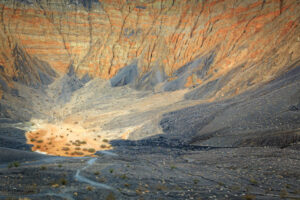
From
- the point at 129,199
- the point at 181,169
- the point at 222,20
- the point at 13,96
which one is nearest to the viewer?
the point at 129,199

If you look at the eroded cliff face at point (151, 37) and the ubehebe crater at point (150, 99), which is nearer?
the ubehebe crater at point (150, 99)

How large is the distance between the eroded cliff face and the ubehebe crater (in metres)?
0.22

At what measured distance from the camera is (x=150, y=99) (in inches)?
1312

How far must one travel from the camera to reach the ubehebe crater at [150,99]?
372 inches

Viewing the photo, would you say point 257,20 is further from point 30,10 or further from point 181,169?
point 30,10

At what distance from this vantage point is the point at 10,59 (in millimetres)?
32469

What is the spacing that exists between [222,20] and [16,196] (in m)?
39.8

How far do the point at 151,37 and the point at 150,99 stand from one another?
1749 centimetres

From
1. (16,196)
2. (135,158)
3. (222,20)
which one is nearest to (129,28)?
(222,20)

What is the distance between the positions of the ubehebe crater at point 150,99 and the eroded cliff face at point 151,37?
0.22 metres

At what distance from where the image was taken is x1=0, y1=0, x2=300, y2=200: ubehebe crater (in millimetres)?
9452

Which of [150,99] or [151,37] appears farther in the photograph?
[151,37]

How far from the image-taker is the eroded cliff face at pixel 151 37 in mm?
30125

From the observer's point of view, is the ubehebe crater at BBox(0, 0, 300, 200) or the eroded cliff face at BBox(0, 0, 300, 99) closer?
the ubehebe crater at BBox(0, 0, 300, 200)
